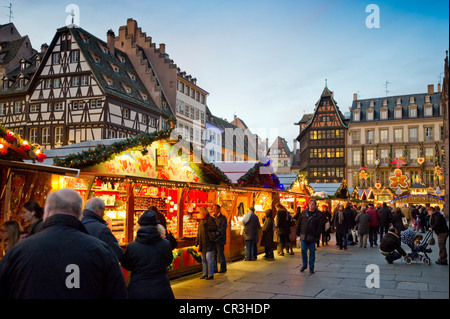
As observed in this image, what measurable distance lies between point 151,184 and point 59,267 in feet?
21.5

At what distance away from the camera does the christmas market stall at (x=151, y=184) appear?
7.97 metres

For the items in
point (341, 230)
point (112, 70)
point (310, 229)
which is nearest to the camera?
point (310, 229)

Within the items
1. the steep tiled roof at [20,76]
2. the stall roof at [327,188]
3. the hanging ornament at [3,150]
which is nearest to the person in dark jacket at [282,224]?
the hanging ornament at [3,150]

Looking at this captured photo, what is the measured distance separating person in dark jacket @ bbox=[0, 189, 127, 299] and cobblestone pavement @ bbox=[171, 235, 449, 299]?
5.35 metres

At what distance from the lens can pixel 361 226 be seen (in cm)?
1620

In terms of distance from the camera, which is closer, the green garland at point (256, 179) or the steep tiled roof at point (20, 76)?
the green garland at point (256, 179)

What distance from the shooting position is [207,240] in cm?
928

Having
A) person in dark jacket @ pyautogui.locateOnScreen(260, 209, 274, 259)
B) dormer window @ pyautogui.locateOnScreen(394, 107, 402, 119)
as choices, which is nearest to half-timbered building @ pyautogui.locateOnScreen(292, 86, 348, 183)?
dormer window @ pyautogui.locateOnScreen(394, 107, 402, 119)

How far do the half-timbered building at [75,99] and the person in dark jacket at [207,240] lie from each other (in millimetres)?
22112

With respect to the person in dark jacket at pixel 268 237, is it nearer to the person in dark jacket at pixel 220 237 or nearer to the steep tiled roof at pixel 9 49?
the person in dark jacket at pixel 220 237

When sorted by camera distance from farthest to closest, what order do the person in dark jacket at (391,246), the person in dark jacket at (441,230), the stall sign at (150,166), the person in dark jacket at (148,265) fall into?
the person in dark jacket at (391,246)
the person in dark jacket at (441,230)
the stall sign at (150,166)
the person in dark jacket at (148,265)

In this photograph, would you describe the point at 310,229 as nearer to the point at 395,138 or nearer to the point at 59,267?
the point at 59,267

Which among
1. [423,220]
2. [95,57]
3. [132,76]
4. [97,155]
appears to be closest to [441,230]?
[97,155]
